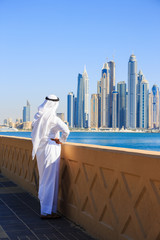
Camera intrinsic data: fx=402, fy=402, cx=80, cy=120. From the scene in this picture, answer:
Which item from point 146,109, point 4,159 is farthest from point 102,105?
point 4,159

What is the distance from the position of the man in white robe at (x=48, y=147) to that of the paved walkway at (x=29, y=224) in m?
0.29

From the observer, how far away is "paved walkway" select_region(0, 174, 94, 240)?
16.4ft

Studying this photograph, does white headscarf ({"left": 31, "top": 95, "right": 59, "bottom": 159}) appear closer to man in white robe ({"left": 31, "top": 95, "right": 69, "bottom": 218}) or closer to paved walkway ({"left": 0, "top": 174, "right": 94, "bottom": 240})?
man in white robe ({"left": 31, "top": 95, "right": 69, "bottom": 218})

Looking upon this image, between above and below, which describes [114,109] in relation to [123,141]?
above

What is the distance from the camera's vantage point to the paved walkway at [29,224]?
499 centimetres

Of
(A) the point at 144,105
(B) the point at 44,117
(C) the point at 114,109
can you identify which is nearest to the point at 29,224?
(B) the point at 44,117

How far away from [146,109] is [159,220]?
181 metres

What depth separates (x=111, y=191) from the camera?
462 centimetres

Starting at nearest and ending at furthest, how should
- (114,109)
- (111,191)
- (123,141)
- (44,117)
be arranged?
(111,191), (44,117), (123,141), (114,109)

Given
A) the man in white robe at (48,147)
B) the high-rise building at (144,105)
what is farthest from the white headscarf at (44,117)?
the high-rise building at (144,105)

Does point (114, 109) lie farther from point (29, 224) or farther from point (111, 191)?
point (111, 191)

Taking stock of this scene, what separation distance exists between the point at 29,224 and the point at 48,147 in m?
1.15

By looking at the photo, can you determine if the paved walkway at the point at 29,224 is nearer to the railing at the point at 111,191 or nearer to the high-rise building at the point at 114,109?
the railing at the point at 111,191

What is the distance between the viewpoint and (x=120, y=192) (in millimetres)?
4410
